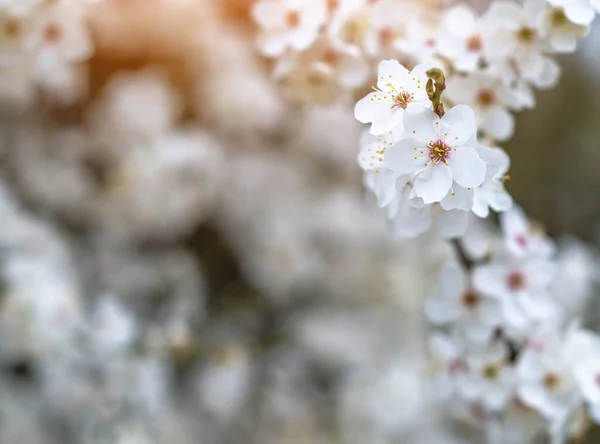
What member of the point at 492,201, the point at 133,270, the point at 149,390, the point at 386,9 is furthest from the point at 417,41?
the point at 133,270

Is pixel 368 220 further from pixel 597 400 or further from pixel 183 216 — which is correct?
pixel 597 400

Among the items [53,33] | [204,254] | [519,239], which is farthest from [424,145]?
[204,254]

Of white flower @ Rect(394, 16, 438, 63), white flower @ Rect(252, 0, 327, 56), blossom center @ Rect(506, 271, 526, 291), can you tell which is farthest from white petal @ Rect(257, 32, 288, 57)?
blossom center @ Rect(506, 271, 526, 291)

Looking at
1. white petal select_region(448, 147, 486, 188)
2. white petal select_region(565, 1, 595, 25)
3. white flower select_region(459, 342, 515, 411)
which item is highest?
white petal select_region(565, 1, 595, 25)

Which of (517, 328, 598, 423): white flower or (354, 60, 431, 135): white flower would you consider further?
(517, 328, 598, 423): white flower

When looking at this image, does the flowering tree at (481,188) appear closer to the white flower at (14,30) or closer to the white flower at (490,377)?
the white flower at (490,377)

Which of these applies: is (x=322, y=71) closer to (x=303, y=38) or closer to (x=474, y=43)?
(x=303, y=38)

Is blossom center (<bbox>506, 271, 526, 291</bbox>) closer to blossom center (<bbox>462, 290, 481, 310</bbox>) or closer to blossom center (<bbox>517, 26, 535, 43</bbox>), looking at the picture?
blossom center (<bbox>462, 290, 481, 310</bbox>)
